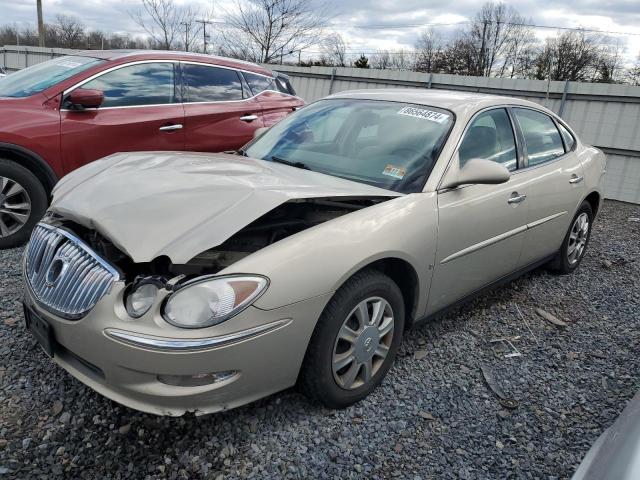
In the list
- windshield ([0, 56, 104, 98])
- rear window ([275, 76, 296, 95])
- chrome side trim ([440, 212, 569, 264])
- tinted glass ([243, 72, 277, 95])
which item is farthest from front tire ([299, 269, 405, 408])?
rear window ([275, 76, 296, 95])

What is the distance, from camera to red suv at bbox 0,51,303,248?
4238mm

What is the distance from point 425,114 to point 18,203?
3.40 metres

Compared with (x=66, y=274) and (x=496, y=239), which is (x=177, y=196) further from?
(x=496, y=239)

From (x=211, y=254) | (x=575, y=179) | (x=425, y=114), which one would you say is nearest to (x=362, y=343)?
(x=211, y=254)

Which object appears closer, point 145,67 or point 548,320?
point 548,320

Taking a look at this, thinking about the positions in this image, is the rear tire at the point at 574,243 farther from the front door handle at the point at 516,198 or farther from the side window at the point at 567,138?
the front door handle at the point at 516,198

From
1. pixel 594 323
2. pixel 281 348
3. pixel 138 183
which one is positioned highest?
pixel 138 183

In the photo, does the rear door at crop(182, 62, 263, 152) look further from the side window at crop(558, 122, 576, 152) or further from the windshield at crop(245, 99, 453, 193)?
the side window at crop(558, 122, 576, 152)

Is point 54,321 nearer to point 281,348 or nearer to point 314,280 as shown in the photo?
point 281,348

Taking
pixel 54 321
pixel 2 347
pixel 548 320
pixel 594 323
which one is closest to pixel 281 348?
pixel 54 321

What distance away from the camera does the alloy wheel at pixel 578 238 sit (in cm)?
462

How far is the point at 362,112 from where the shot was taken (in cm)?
350

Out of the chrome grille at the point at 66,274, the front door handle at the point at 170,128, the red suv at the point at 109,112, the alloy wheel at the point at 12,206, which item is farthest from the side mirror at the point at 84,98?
the chrome grille at the point at 66,274

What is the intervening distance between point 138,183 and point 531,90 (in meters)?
9.32
